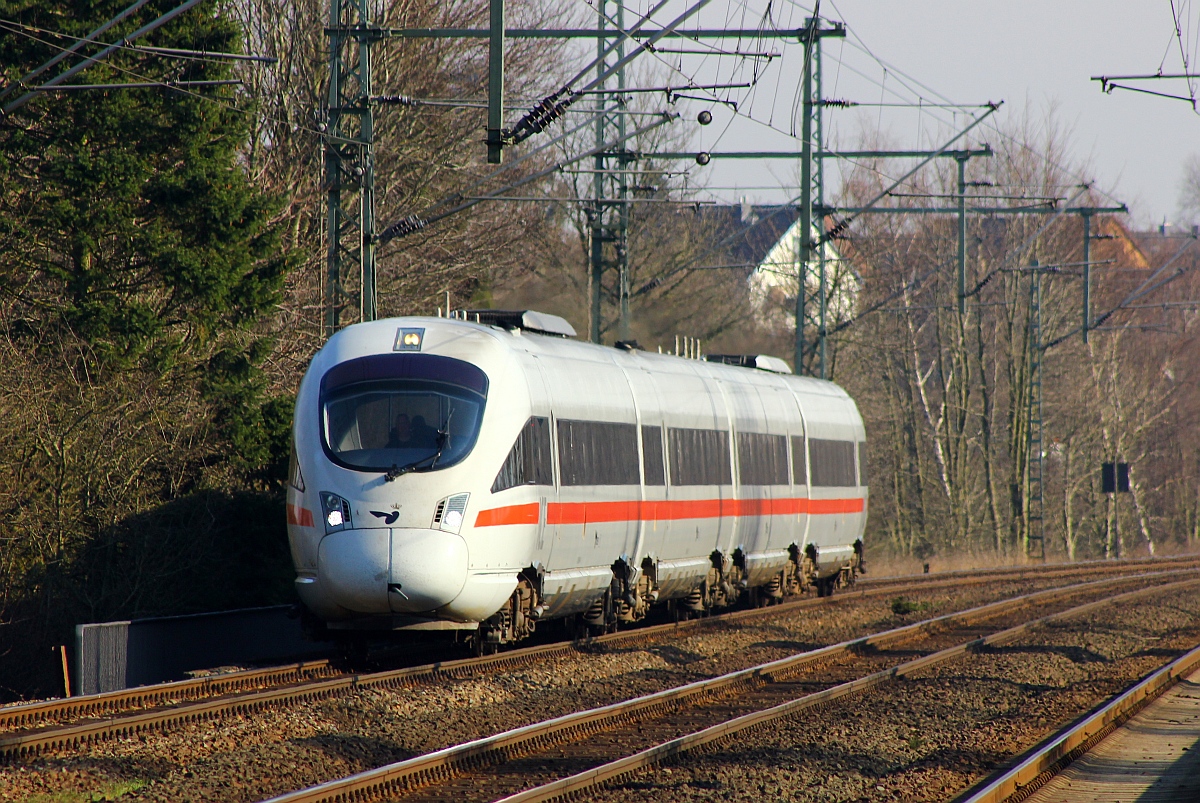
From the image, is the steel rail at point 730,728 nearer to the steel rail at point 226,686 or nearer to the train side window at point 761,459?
the steel rail at point 226,686

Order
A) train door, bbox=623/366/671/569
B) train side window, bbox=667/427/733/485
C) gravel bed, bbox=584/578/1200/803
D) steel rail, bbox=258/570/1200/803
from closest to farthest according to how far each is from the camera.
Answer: steel rail, bbox=258/570/1200/803 < gravel bed, bbox=584/578/1200/803 < train door, bbox=623/366/671/569 < train side window, bbox=667/427/733/485

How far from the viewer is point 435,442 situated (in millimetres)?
13492

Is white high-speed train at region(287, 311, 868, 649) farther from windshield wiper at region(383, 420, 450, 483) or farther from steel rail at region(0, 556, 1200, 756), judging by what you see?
steel rail at region(0, 556, 1200, 756)

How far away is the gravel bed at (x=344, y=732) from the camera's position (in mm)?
8750

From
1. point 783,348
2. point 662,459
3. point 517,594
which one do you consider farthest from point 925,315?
point 517,594

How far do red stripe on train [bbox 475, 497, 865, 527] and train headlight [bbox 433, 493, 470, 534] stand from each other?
0.21 m

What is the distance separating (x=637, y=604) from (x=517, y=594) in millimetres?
3446

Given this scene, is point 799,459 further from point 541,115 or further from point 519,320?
point 541,115

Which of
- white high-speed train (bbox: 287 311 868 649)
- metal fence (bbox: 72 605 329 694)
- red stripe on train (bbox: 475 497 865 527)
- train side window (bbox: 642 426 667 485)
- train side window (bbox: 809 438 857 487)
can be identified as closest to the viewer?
white high-speed train (bbox: 287 311 868 649)

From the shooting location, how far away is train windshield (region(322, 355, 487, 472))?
44.0 ft

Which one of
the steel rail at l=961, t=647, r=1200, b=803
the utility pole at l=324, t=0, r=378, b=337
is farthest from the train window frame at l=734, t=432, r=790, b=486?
the steel rail at l=961, t=647, r=1200, b=803

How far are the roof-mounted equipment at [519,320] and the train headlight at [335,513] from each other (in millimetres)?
3389

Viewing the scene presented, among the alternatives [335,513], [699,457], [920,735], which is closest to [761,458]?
[699,457]

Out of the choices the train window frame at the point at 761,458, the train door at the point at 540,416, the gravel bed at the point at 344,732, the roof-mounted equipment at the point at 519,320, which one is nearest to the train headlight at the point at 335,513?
the gravel bed at the point at 344,732
